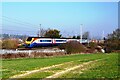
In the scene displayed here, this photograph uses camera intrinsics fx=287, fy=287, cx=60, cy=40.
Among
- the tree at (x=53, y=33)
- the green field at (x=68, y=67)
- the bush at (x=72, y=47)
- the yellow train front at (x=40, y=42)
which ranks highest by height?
the tree at (x=53, y=33)

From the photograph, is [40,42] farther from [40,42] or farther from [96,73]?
[96,73]

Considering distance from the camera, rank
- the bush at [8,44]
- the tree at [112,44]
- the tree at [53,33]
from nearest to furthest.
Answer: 1. the tree at [112,44]
2. the bush at [8,44]
3. the tree at [53,33]

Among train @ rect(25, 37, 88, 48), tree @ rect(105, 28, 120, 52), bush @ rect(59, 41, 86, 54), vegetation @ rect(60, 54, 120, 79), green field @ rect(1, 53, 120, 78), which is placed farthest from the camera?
train @ rect(25, 37, 88, 48)

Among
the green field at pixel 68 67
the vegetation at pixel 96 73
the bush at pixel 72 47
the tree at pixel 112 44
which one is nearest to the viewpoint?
the vegetation at pixel 96 73

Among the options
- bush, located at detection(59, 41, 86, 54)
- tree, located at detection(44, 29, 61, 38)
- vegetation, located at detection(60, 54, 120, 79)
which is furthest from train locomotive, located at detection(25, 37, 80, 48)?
vegetation, located at detection(60, 54, 120, 79)

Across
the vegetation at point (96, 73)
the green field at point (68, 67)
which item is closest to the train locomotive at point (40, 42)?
the green field at point (68, 67)

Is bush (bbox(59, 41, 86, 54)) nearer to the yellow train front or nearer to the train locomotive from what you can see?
the train locomotive

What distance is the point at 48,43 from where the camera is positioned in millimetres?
78125

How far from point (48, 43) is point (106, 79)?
65064 millimetres

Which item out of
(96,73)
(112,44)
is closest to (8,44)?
(112,44)

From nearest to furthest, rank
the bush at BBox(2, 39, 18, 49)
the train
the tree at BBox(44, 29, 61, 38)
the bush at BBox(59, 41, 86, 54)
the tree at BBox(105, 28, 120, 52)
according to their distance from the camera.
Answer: the bush at BBox(59, 41, 86, 54) → the tree at BBox(105, 28, 120, 52) → the bush at BBox(2, 39, 18, 49) → the train → the tree at BBox(44, 29, 61, 38)

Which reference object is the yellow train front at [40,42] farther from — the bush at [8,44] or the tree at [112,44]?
the tree at [112,44]

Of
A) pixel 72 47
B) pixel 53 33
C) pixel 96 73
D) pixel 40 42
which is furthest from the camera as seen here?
pixel 53 33

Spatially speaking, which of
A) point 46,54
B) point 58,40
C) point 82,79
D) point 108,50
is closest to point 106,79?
point 82,79
